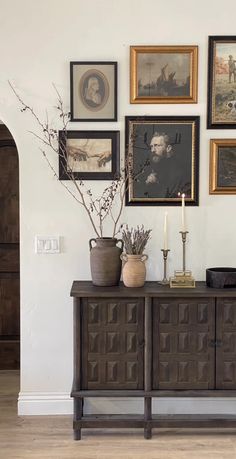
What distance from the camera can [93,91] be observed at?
3477 millimetres

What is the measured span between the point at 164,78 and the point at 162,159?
1.61 feet

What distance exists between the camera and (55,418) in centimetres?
353

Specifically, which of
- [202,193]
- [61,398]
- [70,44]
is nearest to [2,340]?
[61,398]

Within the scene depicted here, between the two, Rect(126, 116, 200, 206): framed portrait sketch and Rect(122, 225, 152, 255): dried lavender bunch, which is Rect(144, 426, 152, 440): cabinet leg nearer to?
Rect(122, 225, 152, 255): dried lavender bunch

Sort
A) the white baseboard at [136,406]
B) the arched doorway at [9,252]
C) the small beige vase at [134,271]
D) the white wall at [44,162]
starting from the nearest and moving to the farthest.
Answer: the small beige vase at [134,271]
the white wall at [44,162]
the white baseboard at [136,406]
the arched doorway at [9,252]

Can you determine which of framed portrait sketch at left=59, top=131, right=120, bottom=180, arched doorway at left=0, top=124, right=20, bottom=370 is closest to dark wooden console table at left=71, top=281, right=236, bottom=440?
framed portrait sketch at left=59, top=131, right=120, bottom=180

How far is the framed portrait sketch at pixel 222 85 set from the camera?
11.3ft

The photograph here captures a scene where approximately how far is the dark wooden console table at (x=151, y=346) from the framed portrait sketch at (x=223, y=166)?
68cm

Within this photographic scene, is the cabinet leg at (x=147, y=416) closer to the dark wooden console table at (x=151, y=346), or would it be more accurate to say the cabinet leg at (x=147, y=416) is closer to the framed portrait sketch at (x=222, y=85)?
the dark wooden console table at (x=151, y=346)

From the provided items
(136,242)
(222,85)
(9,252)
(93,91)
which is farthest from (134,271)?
(9,252)

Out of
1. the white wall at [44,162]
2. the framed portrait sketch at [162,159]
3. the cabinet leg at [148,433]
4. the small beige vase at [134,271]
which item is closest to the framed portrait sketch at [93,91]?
the white wall at [44,162]

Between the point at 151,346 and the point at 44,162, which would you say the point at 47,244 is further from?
the point at 151,346

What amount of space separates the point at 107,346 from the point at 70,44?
1.81m

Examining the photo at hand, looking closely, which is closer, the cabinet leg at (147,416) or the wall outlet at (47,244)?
the cabinet leg at (147,416)
